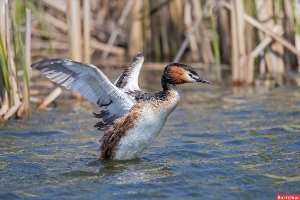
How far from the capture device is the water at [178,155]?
20.9ft

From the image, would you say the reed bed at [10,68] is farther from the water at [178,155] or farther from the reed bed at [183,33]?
the reed bed at [183,33]

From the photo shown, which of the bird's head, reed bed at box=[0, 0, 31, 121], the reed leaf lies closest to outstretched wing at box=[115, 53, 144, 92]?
the bird's head

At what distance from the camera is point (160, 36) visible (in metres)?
15.6

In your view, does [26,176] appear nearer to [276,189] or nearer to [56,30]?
[276,189]

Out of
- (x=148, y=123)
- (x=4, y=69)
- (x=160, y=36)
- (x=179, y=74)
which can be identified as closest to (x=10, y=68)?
(x=4, y=69)

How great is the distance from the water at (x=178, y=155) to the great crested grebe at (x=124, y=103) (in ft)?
0.76

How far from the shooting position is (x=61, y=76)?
720cm

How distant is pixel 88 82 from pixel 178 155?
135cm

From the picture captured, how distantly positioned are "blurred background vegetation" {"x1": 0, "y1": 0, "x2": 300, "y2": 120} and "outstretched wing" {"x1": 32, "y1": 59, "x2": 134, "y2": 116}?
4.84ft

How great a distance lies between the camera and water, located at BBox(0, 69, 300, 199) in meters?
6.36

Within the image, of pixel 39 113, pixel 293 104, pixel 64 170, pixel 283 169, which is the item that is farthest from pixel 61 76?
pixel 293 104

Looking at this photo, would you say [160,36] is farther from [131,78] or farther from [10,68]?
[131,78]

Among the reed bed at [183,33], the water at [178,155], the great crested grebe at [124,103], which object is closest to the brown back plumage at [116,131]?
the great crested grebe at [124,103]

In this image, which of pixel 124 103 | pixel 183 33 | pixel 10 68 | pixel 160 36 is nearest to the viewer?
pixel 124 103
